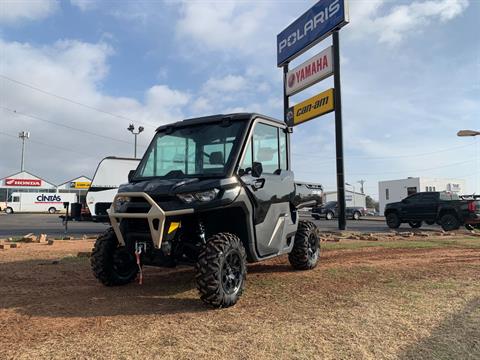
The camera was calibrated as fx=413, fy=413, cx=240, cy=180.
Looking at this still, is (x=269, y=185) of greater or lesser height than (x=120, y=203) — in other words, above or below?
above

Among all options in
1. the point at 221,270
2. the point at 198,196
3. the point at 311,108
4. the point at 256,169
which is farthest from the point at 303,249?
the point at 311,108

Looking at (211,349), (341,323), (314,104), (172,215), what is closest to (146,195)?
(172,215)

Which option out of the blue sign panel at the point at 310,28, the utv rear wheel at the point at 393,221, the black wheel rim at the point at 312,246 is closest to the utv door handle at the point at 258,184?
the black wheel rim at the point at 312,246

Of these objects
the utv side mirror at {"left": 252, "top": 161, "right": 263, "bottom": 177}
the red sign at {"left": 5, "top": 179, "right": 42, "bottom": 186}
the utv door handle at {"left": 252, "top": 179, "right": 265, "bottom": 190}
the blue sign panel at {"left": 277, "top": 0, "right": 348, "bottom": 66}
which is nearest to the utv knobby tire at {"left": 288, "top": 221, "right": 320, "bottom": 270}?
the utv door handle at {"left": 252, "top": 179, "right": 265, "bottom": 190}

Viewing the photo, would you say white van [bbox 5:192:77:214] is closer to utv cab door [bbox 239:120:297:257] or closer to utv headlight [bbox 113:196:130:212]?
utv cab door [bbox 239:120:297:257]

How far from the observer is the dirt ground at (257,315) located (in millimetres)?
3508

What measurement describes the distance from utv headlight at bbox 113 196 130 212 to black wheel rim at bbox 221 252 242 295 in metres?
1.44

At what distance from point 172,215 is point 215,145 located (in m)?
1.33

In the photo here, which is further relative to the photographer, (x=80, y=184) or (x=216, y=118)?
(x=80, y=184)

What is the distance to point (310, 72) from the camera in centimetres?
1903

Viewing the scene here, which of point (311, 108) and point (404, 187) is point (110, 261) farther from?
point (404, 187)

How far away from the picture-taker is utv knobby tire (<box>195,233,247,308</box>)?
459 centimetres

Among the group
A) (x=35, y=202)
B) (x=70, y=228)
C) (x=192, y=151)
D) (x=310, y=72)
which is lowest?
(x=70, y=228)

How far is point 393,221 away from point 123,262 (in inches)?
740
